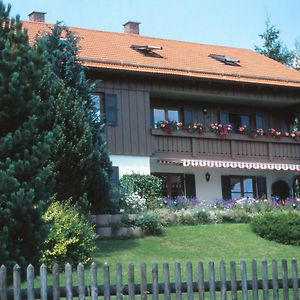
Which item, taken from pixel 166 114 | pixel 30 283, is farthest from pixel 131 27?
pixel 30 283

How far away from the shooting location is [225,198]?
32562 millimetres

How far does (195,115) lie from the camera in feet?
109

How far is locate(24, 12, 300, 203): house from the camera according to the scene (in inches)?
1163

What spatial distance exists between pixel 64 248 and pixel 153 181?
36.6 ft

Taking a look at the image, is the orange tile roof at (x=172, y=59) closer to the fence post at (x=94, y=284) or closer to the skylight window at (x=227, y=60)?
the skylight window at (x=227, y=60)

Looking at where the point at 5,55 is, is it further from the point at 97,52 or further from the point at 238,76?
the point at 238,76

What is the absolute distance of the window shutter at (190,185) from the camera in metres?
31.6

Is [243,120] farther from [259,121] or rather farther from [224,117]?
[224,117]

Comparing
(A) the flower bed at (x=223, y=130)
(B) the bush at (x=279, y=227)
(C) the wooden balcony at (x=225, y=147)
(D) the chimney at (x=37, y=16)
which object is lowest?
(B) the bush at (x=279, y=227)

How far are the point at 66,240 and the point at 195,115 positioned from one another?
16.5m

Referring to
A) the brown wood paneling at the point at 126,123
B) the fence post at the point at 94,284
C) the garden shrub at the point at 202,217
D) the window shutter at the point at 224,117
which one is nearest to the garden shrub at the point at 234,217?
the garden shrub at the point at 202,217

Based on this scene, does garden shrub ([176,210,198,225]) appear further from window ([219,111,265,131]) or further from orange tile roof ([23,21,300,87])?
window ([219,111,265,131])

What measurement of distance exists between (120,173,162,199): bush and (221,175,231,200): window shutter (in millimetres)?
5024

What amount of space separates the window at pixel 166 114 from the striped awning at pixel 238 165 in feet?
9.02
